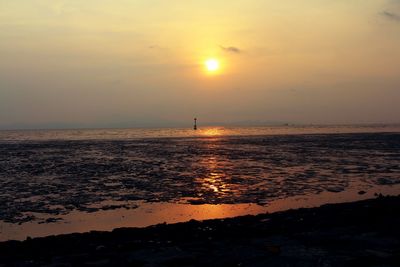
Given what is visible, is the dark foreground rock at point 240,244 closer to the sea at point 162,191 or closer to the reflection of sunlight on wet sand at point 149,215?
the reflection of sunlight on wet sand at point 149,215

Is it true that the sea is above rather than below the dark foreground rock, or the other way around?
below

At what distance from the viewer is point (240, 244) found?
11.5 m

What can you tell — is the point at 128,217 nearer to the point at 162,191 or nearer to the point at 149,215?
the point at 149,215

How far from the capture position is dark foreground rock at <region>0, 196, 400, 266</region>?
→ 9898 millimetres

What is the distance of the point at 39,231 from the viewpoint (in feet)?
49.1

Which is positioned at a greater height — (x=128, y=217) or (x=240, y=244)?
(x=240, y=244)

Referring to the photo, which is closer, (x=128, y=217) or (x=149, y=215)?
(x=128, y=217)

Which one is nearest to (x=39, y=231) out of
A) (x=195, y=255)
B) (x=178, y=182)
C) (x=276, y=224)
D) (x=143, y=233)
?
(x=143, y=233)

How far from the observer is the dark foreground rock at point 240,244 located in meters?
9.90

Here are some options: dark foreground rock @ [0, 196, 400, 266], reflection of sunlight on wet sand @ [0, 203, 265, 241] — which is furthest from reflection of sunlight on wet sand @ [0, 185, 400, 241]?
dark foreground rock @ [0, 196, 400, 266]

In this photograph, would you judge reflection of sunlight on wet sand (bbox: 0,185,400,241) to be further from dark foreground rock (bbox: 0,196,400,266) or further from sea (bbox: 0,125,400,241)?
dark foreground rock (bbox: 0,196,400,266)

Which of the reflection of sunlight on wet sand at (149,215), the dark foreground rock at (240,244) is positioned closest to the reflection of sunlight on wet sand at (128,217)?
the reflection of sunlight on wet sand at (149,215)

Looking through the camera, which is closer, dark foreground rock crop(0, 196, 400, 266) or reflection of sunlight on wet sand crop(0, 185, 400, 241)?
dark foreground rock crop(0, 196, 400, 266)

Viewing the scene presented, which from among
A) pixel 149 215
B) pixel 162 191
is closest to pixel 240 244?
pixel 149 215
